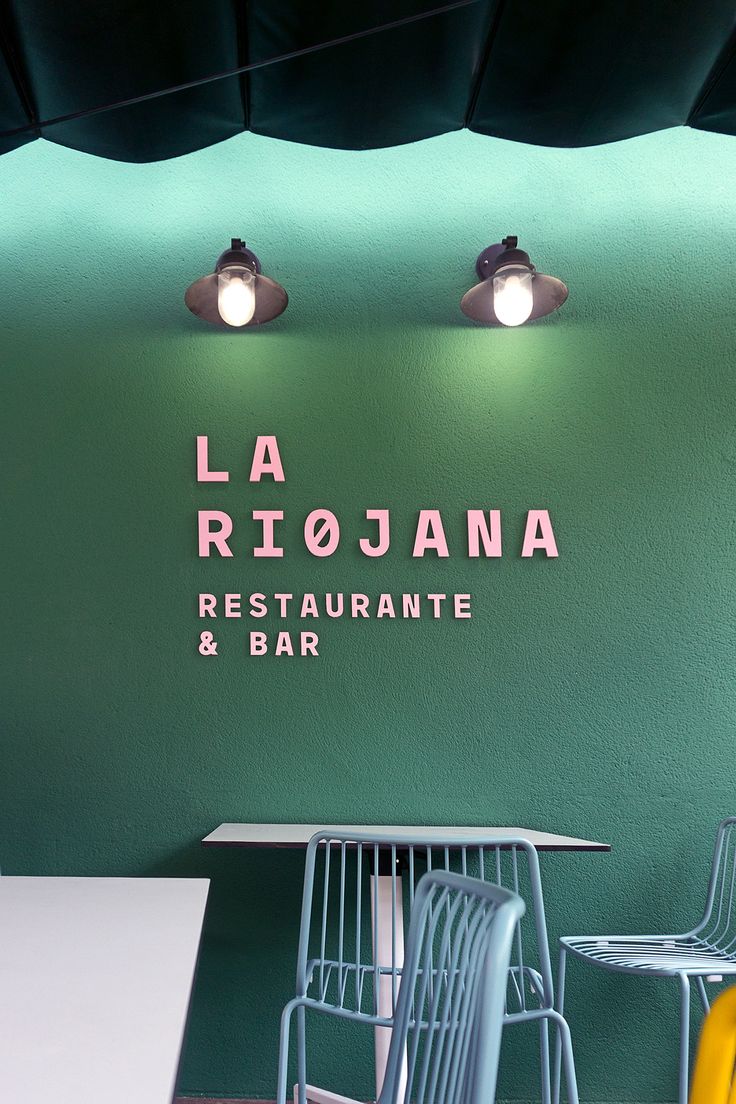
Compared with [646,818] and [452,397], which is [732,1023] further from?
[452,397]

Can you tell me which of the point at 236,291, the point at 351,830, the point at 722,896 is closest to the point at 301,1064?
the point at 351,830

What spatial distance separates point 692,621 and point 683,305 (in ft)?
3.85

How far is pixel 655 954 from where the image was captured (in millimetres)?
2430

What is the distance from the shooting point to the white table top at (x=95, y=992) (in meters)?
0.77

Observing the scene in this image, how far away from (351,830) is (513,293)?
1765 mm

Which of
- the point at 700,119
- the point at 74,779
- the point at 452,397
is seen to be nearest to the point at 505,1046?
the point at 74,779

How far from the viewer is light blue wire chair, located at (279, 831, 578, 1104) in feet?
5.58

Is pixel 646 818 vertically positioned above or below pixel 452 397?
below

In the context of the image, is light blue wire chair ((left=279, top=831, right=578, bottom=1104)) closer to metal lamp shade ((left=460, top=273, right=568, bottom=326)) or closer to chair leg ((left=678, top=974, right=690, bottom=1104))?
chair leg ((left=678, top=974, right=690, bottom=1104))

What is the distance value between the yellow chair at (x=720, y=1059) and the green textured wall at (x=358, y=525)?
2.23 meters

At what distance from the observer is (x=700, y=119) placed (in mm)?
2781

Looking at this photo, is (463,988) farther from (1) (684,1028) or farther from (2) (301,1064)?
(1) (684,1028)

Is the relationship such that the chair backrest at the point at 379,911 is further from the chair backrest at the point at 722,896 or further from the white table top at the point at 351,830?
the chair backrest at the point at 722,896

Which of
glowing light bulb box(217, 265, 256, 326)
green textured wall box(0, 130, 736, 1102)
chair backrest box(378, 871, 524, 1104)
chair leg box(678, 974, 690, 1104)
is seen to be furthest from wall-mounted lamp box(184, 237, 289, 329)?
chair leg box(678, 974, 690, 1104)
